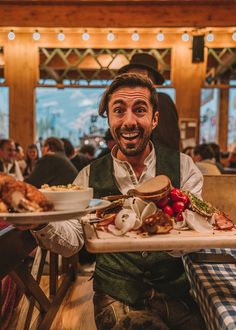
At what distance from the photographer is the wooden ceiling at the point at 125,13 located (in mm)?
5070

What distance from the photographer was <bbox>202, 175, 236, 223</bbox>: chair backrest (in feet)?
7.81

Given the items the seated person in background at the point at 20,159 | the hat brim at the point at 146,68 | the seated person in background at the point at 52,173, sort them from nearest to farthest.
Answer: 1. the hat brim at the point at 146,68
2. the seated person in background at the point at 52,173
3. the seated person in background at the point at 20,159

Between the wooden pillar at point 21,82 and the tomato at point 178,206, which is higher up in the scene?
the wooden pillar at point 21,82

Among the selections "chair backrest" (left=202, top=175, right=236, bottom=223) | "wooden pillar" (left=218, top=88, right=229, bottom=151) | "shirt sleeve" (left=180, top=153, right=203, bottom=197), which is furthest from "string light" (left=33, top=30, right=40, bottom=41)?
"shirt sleeve" (left=180, top=153, right=203, bottom=197)

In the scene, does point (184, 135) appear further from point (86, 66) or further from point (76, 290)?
point (76, 290)

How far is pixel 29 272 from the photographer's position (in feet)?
6.91

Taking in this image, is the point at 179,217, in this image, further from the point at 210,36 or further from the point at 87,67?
the point at 87,67

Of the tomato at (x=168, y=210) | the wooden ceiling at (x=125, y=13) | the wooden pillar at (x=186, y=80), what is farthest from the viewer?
the wooden pillar at (x=186, y=80)

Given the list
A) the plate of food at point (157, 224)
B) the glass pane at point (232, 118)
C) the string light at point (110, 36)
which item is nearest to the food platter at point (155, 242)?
the plate of food at point (157, 224)

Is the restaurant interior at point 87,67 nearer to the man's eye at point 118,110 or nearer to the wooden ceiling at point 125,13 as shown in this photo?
the wooden ceiling at point 125,13

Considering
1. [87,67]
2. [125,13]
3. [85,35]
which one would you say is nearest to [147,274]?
[125,13]

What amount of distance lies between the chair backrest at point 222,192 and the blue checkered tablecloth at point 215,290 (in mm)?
937

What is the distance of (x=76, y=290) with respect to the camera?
137 inches

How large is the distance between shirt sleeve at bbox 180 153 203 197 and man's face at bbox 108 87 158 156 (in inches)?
8.2
